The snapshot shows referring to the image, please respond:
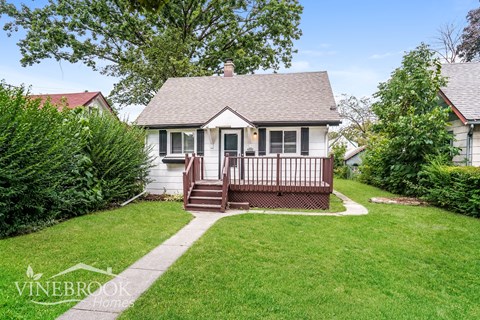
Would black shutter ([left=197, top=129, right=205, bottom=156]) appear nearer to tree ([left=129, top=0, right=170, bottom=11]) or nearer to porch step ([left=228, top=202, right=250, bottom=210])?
porch step ([left=228, top=202, right=250, bottom=210])

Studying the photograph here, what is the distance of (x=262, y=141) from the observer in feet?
33.2

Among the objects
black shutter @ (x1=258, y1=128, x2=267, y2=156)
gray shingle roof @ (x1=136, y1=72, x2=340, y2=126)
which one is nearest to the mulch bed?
gray shingle roof @ (x1=136, y1=72, x2=340, y2=126)

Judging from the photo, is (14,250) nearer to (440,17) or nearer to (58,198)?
(58,198)

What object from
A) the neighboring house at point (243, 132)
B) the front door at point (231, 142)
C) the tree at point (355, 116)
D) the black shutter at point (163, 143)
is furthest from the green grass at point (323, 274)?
the tree at point (355, 116)

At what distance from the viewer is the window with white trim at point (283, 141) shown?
393 inches

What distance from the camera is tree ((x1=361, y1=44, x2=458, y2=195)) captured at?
9969 mm

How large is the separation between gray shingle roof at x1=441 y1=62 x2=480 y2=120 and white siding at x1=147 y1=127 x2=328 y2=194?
16.1ft

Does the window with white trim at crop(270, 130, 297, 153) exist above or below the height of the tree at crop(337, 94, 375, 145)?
below

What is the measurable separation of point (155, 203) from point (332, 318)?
24.4 feet

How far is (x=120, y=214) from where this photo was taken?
24.5ft

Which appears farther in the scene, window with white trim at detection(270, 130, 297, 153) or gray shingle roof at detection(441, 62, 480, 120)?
window with white trim at detection(270, 130, 297, 153)

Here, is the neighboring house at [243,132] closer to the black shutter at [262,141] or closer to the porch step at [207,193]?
the black shutter at [262,141]

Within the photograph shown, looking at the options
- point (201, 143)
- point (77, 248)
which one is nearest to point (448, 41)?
point (201, 143)

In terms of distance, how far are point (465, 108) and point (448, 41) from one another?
21.1 m
